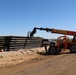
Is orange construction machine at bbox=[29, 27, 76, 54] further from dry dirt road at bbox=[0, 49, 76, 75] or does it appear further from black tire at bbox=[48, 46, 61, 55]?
dry dirt road at bbox=[0, 49, 76, 75]

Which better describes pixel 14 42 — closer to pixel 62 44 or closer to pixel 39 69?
pixel 62 44

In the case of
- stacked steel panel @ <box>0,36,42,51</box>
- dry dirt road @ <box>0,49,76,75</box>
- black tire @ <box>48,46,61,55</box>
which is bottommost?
dry dirt road @ <box>0,49,76,75</box>

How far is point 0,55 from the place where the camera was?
1930 cm

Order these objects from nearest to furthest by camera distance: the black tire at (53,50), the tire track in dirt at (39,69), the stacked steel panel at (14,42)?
the tire track in dirt at (39,69) → the stacked steel panel at (14,42) → the black tire at (53,50)

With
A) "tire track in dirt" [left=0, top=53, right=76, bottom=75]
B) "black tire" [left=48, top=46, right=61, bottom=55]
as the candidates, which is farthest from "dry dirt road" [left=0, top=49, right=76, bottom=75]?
"black tire" [left=48, top=46, right=61, bottom=55]

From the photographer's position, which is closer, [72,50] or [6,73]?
[6,73]

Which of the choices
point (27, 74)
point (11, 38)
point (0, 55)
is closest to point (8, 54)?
point (0, 55)

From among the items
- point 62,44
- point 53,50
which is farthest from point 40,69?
point 62,44

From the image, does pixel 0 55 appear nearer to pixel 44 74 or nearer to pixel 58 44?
pixel 44 74

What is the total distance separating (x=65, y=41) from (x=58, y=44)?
2.97 feet

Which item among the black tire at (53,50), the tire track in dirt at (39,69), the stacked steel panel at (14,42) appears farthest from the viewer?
the black tire at (53,50)

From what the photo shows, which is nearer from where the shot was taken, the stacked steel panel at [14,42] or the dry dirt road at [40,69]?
the dry dirt road at [40,69]

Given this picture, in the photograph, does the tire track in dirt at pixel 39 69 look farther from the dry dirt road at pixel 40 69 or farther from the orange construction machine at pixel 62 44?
the orange construction machine at pixel 62 44

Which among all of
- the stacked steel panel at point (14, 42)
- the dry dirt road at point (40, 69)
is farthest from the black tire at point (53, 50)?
the dry dirt road at point (40, 69)
